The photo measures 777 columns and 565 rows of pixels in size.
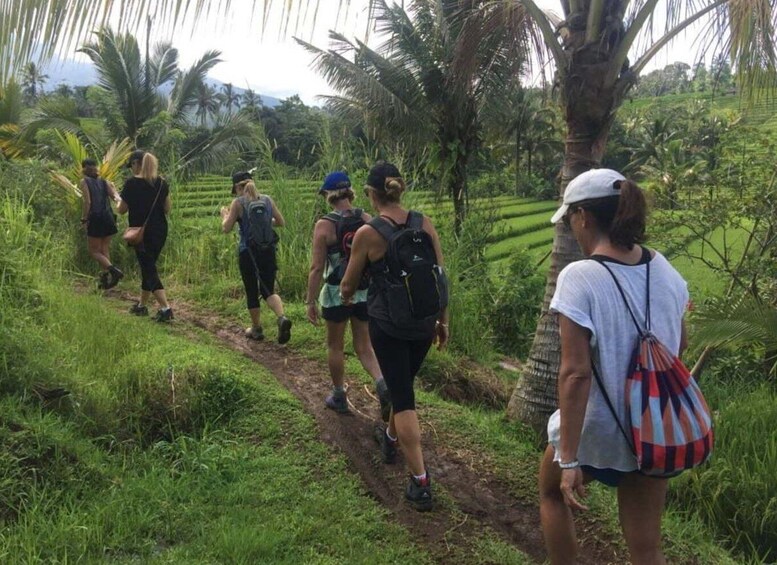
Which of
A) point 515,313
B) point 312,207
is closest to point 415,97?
point 312,207

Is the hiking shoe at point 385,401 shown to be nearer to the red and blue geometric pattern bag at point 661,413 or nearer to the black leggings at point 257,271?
the red and blue geometric pattern bag at point 661,413

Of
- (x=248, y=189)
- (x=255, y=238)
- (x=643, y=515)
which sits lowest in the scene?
(x=643, y=515)

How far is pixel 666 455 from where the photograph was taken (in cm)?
210

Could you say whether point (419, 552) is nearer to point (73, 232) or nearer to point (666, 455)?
point (666, 455)

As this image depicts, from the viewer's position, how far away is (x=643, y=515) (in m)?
2.26

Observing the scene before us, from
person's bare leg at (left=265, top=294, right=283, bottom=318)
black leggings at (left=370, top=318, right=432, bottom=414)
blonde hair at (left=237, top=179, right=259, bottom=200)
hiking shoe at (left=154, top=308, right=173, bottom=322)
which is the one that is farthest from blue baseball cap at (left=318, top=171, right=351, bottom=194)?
hiking shoe at (left=154, top=308, right=173, bottom=322)

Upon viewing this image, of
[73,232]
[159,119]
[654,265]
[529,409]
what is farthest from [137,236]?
[159,119]

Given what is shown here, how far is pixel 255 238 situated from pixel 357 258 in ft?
8.14

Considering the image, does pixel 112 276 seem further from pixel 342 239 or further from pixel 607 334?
pixel 607 334

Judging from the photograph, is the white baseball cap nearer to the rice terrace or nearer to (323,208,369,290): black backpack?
the rice terrace

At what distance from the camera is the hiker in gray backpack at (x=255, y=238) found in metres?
5.71

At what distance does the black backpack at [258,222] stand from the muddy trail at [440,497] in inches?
47.8

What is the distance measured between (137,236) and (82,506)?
3.46 meters

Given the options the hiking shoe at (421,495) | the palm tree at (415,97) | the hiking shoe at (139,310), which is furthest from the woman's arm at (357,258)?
the palm tree at (415,97)
